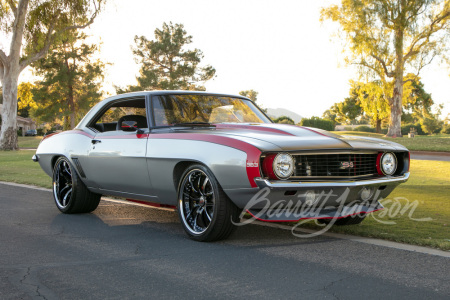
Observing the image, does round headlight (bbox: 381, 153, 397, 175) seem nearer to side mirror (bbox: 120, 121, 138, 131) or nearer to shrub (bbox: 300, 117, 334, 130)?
side mirror (bbox: 120, 121, 138, 131)

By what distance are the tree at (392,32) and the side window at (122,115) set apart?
93.8 feet

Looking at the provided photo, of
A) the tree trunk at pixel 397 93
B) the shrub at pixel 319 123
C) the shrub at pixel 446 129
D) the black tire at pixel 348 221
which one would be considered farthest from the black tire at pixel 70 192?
the shrub at pixel 446 129

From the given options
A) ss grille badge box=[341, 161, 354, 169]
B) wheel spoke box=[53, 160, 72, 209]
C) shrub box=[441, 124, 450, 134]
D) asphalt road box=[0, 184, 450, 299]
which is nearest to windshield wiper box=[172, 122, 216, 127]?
asphalt road box=[0, 184, 450, 299]

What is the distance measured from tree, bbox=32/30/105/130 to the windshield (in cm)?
5741

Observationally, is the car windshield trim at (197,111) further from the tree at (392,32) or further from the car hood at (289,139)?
the tree at (392,32)

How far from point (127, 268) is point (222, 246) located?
1040 millimetres

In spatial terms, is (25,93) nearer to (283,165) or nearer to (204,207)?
(204,207)

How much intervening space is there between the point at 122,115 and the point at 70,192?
1343 mm

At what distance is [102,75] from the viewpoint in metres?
65.1

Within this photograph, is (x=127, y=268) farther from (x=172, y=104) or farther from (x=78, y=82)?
(x=78, y=82)

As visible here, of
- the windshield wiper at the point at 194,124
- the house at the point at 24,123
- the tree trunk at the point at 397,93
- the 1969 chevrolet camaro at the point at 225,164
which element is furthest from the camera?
the house at the point at 24,123

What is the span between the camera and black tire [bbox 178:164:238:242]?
15.2ft

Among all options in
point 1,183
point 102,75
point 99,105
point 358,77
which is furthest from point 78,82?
point 99,105

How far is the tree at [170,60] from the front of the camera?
53375mm
